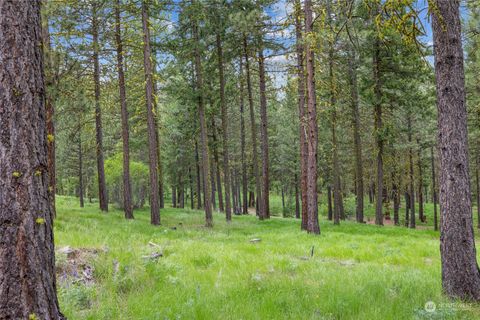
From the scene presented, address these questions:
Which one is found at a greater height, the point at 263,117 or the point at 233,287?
the point at 263,117

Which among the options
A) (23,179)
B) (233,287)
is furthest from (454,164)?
(23,179)

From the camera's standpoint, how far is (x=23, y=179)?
2791 mm

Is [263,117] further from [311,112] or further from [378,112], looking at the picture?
[311,112]

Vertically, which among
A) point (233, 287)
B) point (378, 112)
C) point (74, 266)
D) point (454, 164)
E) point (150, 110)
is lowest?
point (233, 287)

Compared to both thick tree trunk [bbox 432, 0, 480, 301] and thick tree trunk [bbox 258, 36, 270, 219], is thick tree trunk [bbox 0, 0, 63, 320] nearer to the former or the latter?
thick tree trunk [bbox 432, 0, 480, 301]

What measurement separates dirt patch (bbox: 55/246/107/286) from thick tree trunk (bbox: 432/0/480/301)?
17.6 ft

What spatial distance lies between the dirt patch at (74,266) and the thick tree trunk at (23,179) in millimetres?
2314

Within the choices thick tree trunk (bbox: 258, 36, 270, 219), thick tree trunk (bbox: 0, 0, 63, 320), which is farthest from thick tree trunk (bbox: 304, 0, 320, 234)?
thick tree trunk (bbox: 0, 0, 63, 320)

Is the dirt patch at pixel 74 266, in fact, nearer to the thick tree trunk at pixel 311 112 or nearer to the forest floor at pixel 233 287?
the forest floor at pixel 233 287

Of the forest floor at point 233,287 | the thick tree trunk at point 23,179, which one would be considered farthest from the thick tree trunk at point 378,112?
the thick tree trunk at point 23,179

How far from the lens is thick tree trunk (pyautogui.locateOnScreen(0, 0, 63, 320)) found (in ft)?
8.99

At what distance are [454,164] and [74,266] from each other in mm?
6094

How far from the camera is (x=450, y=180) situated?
16.3 feet

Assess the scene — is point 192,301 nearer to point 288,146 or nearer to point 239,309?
point 239,309
